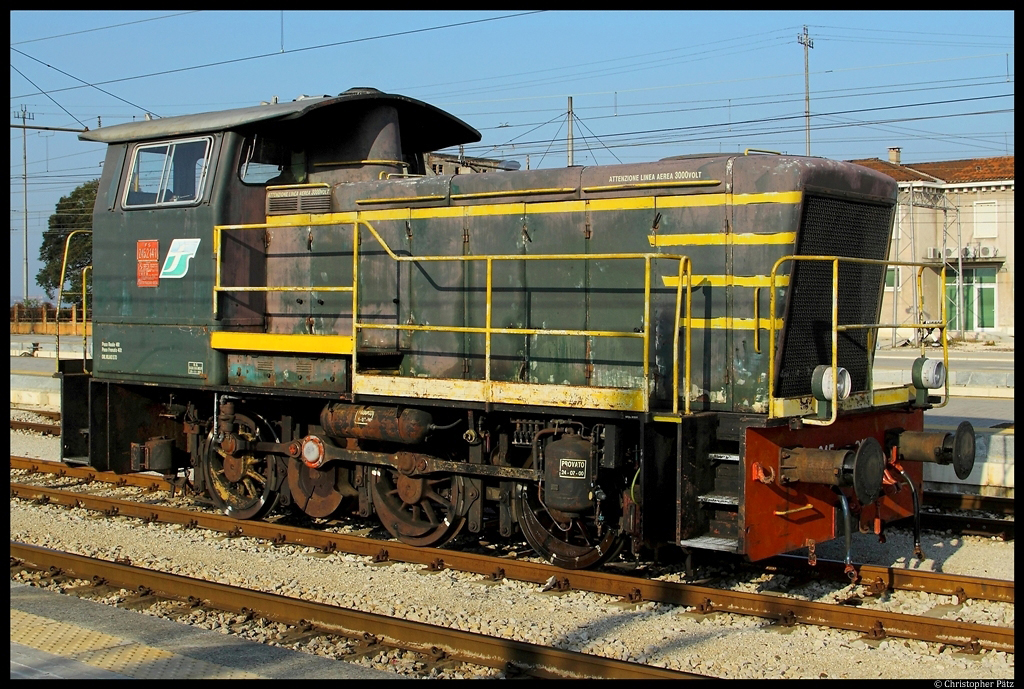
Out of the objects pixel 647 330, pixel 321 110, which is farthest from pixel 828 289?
pixel 321 110

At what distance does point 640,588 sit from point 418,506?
218 centimetres

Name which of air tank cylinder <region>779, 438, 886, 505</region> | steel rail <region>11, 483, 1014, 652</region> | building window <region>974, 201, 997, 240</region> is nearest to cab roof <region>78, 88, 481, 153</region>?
steel rail <region>11, 483, 1014, 652</region>

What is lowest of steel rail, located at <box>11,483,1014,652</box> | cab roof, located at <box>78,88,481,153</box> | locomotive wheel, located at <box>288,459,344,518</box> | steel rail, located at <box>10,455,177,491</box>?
steel rail, located at <box>11,483,1014,652</box>

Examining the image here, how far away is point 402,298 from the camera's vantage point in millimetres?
8273

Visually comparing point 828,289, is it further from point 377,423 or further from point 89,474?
point 89,474

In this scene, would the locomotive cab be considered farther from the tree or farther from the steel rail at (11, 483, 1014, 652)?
the tree

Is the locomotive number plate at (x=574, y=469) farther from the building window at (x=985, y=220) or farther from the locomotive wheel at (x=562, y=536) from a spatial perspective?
the building window at (x=985, y=220)

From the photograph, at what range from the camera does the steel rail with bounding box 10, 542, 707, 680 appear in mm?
5301

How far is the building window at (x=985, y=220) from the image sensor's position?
136ft

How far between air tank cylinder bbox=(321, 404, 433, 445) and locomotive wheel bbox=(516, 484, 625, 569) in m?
0.89

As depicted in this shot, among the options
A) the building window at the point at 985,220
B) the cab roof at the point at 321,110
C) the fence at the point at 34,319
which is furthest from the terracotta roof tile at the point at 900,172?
the fence at the point at 34,319

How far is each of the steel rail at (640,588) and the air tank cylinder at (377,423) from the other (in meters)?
0.94

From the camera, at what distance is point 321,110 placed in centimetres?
853
